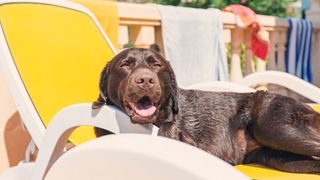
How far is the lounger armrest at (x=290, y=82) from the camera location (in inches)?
115

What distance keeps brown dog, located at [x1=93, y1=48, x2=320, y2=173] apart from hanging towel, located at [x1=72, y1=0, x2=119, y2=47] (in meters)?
1.00

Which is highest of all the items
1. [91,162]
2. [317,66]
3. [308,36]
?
[91,162]

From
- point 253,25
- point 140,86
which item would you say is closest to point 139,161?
point 140,86

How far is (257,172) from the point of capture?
2115 mm

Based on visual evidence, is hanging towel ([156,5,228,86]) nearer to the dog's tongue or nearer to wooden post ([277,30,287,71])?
wooden post ([277,30,287,71])

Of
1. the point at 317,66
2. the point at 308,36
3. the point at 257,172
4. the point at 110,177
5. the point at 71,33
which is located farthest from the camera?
the point at 317,66

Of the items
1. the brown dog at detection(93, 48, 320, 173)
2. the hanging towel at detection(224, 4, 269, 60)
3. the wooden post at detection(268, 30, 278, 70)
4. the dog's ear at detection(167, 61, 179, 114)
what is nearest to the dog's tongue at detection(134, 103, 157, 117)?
the brown dog at detection(93, 48, 320, 173)

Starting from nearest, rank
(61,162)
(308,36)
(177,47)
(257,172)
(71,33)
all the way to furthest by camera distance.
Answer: (61,162) → (257,172) → (71,33) → (177,47) → (308,36)

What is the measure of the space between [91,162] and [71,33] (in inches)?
67.6

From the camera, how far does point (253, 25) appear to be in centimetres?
473

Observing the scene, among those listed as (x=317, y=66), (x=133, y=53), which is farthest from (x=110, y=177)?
(x=317, y=66)

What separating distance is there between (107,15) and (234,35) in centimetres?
201

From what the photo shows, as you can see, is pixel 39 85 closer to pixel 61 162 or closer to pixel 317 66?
pixel 61 162

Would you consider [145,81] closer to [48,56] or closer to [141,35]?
[48,56]
